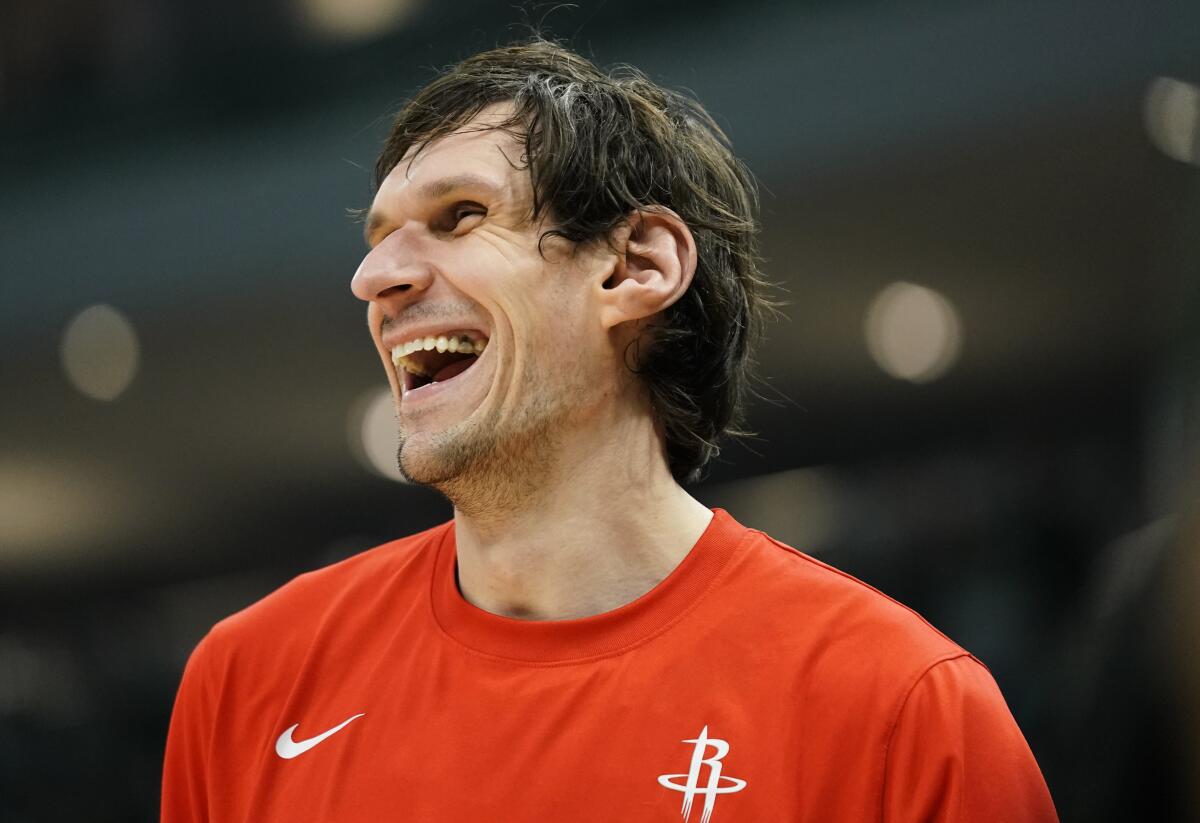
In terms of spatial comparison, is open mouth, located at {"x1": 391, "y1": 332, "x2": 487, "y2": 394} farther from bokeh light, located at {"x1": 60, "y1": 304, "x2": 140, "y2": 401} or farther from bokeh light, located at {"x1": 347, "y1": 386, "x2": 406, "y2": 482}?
bokeh light, located at {"x1": 60, "y1": 304, "x2": 140, "y2": 401}

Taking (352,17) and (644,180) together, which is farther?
(352,17)

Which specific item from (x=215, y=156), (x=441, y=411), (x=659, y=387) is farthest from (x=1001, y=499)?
(x=215, y=156)

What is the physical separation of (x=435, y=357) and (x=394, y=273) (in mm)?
143

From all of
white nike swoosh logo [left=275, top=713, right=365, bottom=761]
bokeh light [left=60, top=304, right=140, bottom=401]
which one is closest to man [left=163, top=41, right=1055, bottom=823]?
white nike swoosh logo [left=275, top=713, right=365, bottom=761]

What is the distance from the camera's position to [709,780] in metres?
1.08

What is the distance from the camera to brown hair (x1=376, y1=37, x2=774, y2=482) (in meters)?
1.33

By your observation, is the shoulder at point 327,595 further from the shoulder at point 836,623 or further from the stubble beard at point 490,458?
the shoulder at point 836,623

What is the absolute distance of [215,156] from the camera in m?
2.30

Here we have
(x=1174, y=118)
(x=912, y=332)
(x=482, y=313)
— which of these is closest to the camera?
(x=482, y=313)

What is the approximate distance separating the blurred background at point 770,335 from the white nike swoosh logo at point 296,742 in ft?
2.87

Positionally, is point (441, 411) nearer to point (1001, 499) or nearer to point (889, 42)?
point (1001, 499)

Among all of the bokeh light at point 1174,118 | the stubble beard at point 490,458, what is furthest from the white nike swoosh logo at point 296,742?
the bokeh light at point 1174,118

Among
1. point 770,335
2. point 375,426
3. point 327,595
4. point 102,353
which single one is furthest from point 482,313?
point 102,353

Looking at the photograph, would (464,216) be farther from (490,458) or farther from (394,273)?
(490,458)
